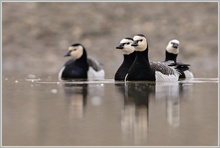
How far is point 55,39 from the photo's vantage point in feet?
86.0

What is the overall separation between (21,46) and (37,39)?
1002 mm

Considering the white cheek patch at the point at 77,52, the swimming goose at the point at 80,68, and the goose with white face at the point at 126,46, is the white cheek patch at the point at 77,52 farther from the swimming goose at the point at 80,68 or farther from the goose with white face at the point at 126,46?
the goose with white face at the point at 126,46

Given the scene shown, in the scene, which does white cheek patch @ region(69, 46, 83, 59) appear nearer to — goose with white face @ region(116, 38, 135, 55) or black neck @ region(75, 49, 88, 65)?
black neck @ region(75, 49, 88, 65)

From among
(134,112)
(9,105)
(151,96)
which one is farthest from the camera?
(151,96)

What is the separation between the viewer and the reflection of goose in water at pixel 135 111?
6941mm

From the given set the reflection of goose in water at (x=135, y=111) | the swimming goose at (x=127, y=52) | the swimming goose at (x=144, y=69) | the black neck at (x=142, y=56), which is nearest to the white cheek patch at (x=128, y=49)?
the swimming goose at (x=127, y=52)

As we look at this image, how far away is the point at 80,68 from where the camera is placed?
16.8 meters

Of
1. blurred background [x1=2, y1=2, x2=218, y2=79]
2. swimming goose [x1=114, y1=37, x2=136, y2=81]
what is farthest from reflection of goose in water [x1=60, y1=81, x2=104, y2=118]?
blurred background [x1=2, y1=2, x2=218, y2=79]

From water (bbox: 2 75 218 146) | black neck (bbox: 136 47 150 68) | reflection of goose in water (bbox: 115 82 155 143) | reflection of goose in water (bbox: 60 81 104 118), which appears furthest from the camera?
black neck (bbox: 136 47 150 68)

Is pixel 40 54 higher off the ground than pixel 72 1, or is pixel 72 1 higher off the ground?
pixel 72 1

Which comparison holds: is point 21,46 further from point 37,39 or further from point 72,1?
point 72,1

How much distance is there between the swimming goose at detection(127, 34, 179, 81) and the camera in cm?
1285

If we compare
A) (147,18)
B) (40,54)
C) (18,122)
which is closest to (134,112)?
(18,122)

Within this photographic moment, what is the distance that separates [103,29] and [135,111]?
18.6 metres
